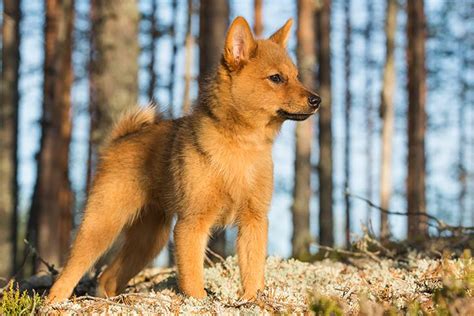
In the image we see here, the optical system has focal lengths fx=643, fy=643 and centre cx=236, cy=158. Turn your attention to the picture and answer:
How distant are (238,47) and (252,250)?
166 centimetres

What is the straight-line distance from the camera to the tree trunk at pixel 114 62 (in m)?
8.00

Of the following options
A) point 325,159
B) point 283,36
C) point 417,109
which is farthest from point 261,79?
point 417,109

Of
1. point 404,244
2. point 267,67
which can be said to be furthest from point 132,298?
point 404,244

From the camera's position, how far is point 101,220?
562 centimetres

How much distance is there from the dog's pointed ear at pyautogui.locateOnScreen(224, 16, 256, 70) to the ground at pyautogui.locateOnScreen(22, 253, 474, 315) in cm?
184

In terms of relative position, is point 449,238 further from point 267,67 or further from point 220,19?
point 220,19

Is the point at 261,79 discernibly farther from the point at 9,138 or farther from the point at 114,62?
the point at 9,138

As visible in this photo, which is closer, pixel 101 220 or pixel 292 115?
pixel 292 115

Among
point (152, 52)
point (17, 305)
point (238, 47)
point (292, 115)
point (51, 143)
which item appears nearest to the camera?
point (17, 305)

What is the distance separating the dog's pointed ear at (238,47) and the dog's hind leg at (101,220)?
1.44 metres

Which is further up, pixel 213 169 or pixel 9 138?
pixel 213 169

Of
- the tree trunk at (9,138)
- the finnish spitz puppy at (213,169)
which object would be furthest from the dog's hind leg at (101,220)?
the tree trunk at (9,138)

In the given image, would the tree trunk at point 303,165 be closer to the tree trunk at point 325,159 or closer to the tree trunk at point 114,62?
the tree trunk at point 325,159

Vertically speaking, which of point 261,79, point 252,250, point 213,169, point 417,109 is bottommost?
point 252,250
